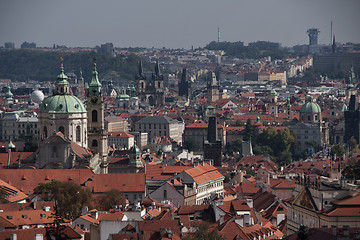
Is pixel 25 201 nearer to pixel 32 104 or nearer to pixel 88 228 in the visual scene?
pixel 88 228

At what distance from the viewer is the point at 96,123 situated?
84625 mm

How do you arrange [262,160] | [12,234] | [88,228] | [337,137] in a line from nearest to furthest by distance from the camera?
[12,234], [88,228], [262,160], [337,137]

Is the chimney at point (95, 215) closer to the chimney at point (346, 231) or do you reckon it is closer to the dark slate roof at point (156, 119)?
the chimney at point (346, 231)

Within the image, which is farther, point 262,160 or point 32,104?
point 32,104

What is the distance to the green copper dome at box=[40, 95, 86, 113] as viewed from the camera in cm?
8069

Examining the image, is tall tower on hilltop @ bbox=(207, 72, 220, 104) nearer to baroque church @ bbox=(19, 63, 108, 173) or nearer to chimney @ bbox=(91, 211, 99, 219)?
baroque church @ bbox=(19, 63, 108, 173)

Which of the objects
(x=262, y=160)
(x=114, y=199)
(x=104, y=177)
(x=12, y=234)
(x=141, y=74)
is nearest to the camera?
(x=12, y=234)

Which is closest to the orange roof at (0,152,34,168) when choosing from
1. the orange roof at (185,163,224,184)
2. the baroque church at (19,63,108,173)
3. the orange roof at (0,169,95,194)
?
the baroque church at (19,63,108,173)

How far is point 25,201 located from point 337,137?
78.4 metres

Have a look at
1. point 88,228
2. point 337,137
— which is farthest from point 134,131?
point 88,228

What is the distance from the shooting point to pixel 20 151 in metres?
81.4

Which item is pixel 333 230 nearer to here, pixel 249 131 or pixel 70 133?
pixel 70 133

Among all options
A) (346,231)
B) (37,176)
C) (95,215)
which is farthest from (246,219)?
(37,176)

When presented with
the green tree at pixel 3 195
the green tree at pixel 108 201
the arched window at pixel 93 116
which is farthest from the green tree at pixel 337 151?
the green tree at pixel 3 195
